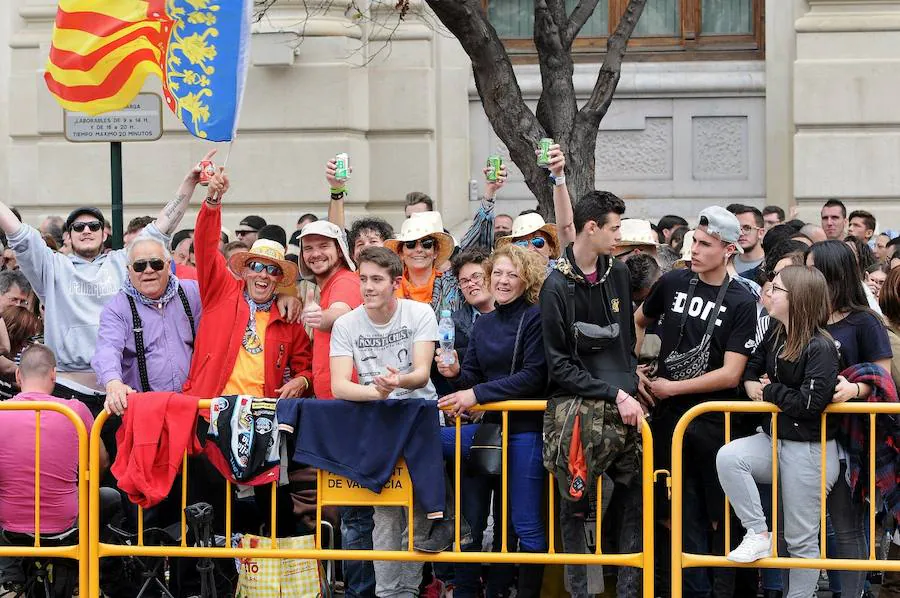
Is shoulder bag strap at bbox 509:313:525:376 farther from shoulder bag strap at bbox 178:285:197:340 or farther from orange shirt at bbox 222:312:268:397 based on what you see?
shoulder bag strap at bbox 178:285:197:340

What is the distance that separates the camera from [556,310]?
721cm

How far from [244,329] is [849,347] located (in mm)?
3238

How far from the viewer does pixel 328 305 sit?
7.85 metres

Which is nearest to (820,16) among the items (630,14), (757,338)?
(630,14)

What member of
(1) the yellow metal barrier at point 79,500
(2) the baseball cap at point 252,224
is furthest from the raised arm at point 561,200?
(2) the baseball cap at point 252,224

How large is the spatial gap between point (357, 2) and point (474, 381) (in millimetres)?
8357

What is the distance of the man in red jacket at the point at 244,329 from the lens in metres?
7.79

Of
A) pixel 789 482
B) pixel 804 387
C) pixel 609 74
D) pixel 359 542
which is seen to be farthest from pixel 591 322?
pixel 609 74

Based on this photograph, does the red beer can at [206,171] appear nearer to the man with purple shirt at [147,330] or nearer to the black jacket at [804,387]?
the man with purple shirt at [147,330]

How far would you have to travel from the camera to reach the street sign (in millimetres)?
10570

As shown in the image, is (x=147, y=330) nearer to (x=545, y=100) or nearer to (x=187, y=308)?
(x=187, y=308)

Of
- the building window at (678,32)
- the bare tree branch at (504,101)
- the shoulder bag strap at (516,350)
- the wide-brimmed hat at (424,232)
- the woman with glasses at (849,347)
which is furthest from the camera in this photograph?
the building window at (678,32)

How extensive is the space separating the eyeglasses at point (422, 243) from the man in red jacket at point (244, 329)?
878mm

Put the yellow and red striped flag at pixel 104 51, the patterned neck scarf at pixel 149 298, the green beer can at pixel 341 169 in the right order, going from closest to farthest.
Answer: the patterned neck scarf at pixel 149 298, the green beer can at pixel 341 169, the yellow and red striped flag at pixel 104 51
